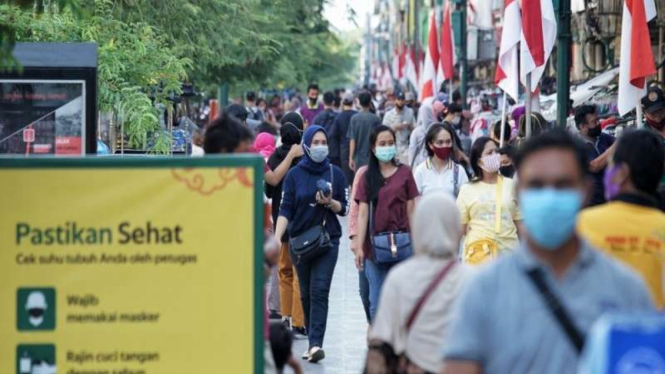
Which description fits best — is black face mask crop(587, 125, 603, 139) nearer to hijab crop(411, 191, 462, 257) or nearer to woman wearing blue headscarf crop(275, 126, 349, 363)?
woman wearing blue headscarf crop(275, 126, 349, 363)

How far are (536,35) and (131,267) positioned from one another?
38.9ft

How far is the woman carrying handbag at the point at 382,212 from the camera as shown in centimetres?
1155

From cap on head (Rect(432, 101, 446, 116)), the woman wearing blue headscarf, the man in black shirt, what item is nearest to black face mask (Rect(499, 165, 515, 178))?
the woman wearing blue headscarf

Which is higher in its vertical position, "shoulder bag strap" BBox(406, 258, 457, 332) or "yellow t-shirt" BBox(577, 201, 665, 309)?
"yellow t-shirt" BBox(577, 201, 665, 309)

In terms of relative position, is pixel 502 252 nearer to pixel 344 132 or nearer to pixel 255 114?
pixel 344 132

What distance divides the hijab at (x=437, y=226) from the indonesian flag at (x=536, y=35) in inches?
446

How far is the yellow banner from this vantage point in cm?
695

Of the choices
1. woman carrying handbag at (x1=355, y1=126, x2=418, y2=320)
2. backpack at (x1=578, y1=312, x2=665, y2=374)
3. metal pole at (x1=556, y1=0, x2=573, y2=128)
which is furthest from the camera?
metal pole at (x1=556, y1=0, x2=573, y2=128)

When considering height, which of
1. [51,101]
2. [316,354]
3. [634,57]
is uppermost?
[634,57]

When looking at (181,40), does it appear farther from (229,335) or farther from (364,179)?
(229,335)

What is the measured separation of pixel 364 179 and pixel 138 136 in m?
4.48

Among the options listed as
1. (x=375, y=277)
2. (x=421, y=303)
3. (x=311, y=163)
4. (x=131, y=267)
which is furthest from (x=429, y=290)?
(x=311, y=163)

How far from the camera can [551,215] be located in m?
5.12

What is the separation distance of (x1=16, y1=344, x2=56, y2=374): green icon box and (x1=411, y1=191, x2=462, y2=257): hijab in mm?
1614
